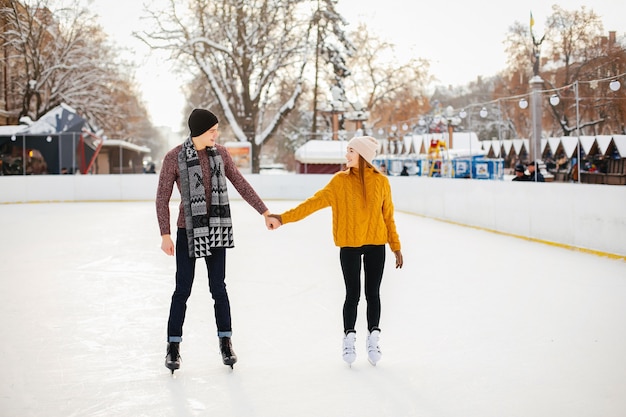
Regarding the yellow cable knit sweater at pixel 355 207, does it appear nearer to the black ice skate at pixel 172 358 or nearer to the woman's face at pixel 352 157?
the woman's face at pixel 352 157

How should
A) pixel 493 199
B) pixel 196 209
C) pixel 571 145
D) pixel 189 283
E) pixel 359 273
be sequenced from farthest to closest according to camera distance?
pixel 493 199
pixel 571 145
pixel 359 273
pixel 189 283
pixel 196 209

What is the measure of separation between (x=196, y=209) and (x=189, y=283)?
0.42 meters

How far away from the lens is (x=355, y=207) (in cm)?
391

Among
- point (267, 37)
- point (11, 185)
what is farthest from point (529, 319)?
point (267, 37)

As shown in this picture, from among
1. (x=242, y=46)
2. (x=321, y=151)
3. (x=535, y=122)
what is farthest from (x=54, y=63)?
(x=535, y=122)

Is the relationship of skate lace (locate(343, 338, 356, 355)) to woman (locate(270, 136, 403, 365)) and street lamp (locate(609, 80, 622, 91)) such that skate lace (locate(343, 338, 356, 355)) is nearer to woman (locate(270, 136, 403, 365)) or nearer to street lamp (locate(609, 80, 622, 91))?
woman (locate(270, 136, 403, 365))

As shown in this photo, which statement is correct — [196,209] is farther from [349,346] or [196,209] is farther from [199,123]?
[349,346]

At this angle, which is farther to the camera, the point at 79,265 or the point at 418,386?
the point at 79,265

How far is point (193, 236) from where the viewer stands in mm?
3719

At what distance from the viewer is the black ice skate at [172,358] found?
153 inches

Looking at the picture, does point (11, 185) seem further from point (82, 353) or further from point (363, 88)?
point (363, 88)

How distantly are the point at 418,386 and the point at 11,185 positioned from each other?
20.6 m

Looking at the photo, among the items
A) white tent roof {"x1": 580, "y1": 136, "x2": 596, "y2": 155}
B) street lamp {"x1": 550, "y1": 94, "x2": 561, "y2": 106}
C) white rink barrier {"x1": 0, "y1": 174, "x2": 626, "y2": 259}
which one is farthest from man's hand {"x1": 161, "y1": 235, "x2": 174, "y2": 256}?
street lamp {"x1": 550, "y1": 94, "x2": 561, "y2": 106}

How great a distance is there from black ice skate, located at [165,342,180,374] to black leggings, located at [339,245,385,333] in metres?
0.92
